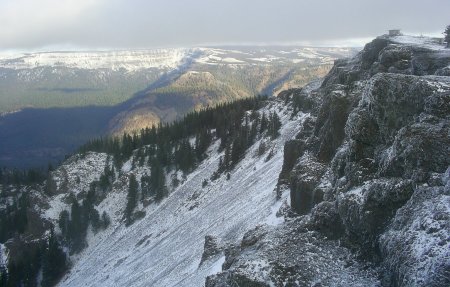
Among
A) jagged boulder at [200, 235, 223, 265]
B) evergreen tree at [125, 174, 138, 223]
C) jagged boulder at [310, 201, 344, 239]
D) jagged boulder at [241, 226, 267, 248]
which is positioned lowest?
evergreen tree at [125, 174, 138, 223]

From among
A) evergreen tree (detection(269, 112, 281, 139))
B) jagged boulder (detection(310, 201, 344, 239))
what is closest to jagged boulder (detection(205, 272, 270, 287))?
jagged boulder (detection(310, 201, 344, 239))

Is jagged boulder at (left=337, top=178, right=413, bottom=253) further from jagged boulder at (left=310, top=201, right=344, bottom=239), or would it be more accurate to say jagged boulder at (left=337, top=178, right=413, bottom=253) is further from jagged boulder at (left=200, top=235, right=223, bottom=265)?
jagged boulder at (left=200, top=235, right=223, bottom=265)

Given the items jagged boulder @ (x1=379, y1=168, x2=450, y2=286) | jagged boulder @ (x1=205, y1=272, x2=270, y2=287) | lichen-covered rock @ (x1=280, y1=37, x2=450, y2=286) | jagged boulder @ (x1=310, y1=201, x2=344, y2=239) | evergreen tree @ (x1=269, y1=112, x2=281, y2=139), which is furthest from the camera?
evergreen tree @ (x1=269, y1=112, x2=281, y2=139)

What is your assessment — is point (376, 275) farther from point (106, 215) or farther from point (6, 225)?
point (6, 225)

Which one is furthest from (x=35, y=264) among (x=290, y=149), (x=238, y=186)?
(x=290, y=149)

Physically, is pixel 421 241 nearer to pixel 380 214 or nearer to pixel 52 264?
pixel 380 214
